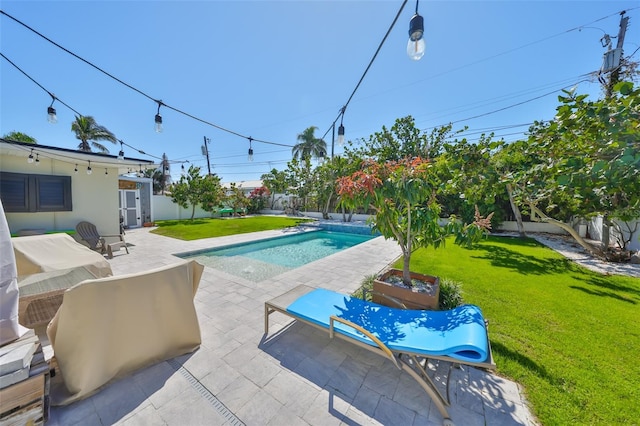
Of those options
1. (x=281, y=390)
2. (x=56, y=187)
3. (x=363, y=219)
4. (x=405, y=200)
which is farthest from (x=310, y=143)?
(x=281, y=390)

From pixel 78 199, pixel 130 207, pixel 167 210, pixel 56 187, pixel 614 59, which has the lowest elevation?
pixel 167 210

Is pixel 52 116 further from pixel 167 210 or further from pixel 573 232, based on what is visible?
pixel 573 232

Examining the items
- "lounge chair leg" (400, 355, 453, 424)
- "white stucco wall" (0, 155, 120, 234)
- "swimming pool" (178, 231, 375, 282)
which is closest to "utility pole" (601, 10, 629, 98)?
"lounge chair leg" (400, 355, 453, 424)

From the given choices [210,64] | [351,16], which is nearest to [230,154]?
[210,64]

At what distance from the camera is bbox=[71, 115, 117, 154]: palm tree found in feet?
57.8

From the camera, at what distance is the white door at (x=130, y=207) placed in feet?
47.6

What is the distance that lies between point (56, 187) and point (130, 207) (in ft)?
25.3

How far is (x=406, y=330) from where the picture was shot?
2.70m

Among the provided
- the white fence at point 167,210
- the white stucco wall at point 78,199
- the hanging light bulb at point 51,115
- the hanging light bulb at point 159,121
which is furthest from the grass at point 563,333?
the white fence at point 167,210

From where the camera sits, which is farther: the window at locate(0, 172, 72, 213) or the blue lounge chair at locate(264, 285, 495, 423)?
the window at locate(0, 172, 72, 213)

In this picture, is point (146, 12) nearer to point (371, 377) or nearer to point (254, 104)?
point (371, 377)

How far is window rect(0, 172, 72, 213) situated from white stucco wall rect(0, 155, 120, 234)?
19cm

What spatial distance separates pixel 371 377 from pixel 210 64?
10518 millimetres

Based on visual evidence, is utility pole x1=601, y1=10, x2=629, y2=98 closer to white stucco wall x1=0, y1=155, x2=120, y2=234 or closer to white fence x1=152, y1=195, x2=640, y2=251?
white fence x1=152, y1=195, x2=640, y2=251
